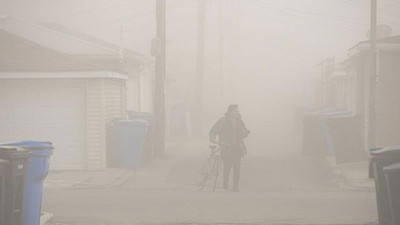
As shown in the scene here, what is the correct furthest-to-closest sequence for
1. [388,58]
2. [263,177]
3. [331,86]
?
[331,86] → [388,58] → [263,177]

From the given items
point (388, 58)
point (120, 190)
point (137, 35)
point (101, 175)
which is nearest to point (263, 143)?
point (388, 58)

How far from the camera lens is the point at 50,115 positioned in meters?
21.3

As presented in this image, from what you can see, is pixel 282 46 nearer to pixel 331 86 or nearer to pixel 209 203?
pixel 331 86

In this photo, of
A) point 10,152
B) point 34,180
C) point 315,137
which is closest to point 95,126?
point 315,137

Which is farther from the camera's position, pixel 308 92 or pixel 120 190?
pixel 308 92

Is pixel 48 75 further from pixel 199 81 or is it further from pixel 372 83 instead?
pixel 199 81

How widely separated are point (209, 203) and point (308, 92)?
40797 millimetres

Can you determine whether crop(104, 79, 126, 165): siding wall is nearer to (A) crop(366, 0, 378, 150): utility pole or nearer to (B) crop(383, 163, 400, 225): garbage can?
(A) crop(366, 0, 378, 150): utility pole

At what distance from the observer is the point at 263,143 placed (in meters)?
31.5

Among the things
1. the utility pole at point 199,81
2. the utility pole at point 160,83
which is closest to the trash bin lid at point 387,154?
the utility pole at point 160,83

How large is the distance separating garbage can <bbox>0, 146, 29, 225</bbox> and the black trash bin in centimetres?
427

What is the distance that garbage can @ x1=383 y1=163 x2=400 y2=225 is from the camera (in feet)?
29.1

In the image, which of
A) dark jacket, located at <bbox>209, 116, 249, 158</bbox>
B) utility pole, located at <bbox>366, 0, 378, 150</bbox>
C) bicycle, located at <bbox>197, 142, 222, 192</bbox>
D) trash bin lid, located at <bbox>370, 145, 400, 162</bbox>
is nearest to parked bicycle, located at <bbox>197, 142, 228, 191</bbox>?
bicycle, located at <bbox>197, 142, 222, 192</bbox>

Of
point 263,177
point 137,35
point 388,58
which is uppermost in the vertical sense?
point 137,35
